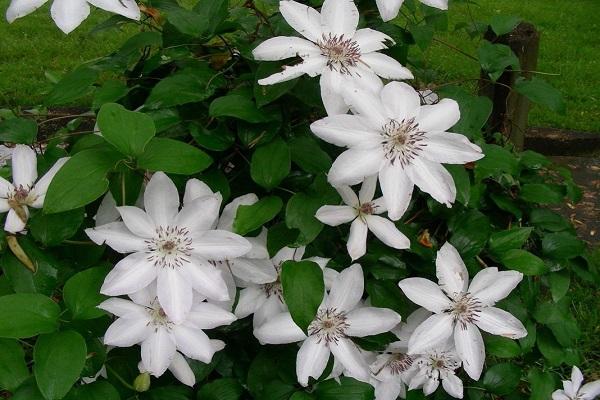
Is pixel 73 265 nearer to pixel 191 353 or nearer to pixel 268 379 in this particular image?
pixel 191 353

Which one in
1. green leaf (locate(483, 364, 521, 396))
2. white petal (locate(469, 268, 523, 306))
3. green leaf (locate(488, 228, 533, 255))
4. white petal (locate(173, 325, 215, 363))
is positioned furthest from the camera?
green leaf (locate(483, 364, 521, 396))

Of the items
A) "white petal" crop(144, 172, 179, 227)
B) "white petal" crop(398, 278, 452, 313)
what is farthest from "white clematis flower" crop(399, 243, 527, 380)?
"white petal" crop(144, 172, 179, 227)

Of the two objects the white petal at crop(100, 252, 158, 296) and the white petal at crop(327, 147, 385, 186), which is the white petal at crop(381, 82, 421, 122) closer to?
the white petal at crop(327, 147, 385, 186)

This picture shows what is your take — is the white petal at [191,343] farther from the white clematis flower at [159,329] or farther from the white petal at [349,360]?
the white petal at [349,360]

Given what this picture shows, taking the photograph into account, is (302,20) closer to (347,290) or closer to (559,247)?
(347,290)

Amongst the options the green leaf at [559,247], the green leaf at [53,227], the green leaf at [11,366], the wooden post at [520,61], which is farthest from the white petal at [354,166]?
the wooden post at [520,61]

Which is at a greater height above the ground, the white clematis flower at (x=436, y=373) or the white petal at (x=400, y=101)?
the white petal at (x=400, y=101)
